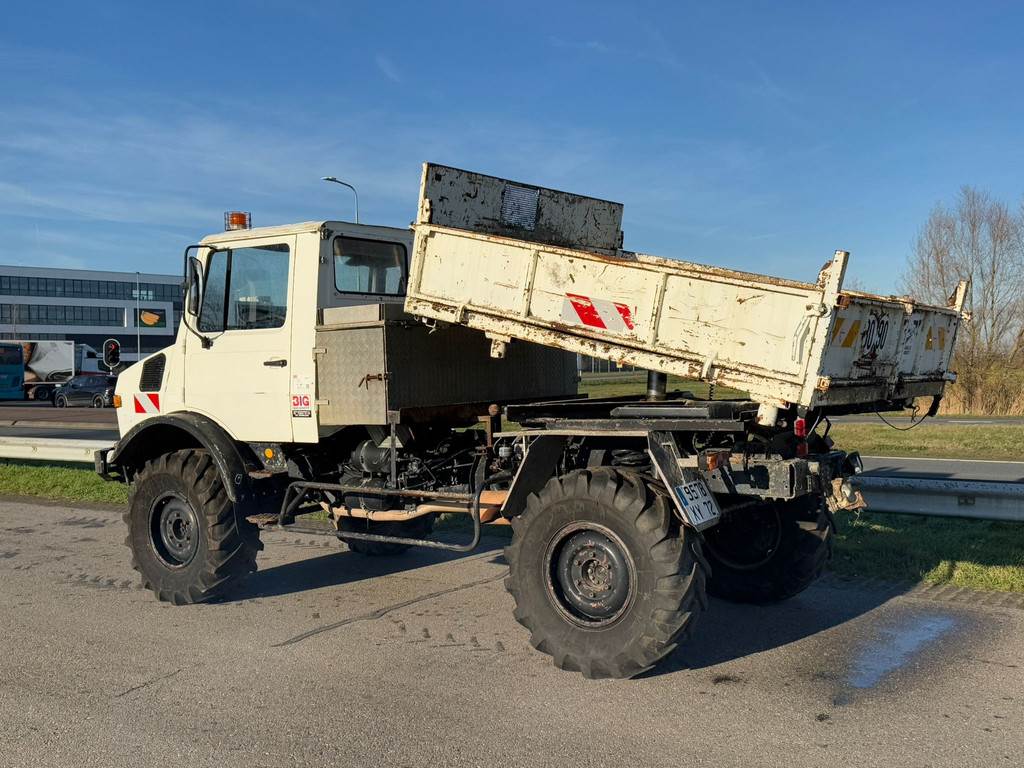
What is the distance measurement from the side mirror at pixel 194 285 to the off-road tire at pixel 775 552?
4301mm

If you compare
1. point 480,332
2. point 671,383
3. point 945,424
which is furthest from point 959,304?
point 945,424

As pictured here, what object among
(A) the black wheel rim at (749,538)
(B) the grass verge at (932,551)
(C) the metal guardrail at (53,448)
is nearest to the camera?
(A) the black wheel rim at (749,538)

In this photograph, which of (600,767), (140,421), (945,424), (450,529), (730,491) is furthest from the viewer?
(945,424)

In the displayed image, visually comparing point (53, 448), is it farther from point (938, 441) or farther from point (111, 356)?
point (938, 441)

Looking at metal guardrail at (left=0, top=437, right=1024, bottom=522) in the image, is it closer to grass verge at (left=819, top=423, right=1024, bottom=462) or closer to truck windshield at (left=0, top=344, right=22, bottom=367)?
grass verge at (left=819, top=423, right=1024, bottom=462)

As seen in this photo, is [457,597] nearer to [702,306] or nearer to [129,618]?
[129,618]

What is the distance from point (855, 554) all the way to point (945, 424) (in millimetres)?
16034

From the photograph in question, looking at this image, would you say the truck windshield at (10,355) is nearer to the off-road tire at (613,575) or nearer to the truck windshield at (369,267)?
the truck windshield at (369,267)

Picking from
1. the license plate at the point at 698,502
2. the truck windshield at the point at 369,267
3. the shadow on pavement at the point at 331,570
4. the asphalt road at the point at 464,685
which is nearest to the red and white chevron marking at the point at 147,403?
the asphalt road at the point at 464,685

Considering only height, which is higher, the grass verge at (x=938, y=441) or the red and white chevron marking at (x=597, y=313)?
the red and white chevron marking at (x=597, y=313)

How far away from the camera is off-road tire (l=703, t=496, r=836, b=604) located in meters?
6.24

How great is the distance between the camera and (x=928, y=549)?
781cm

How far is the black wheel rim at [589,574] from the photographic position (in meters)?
5.13

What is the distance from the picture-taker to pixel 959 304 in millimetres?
6352
